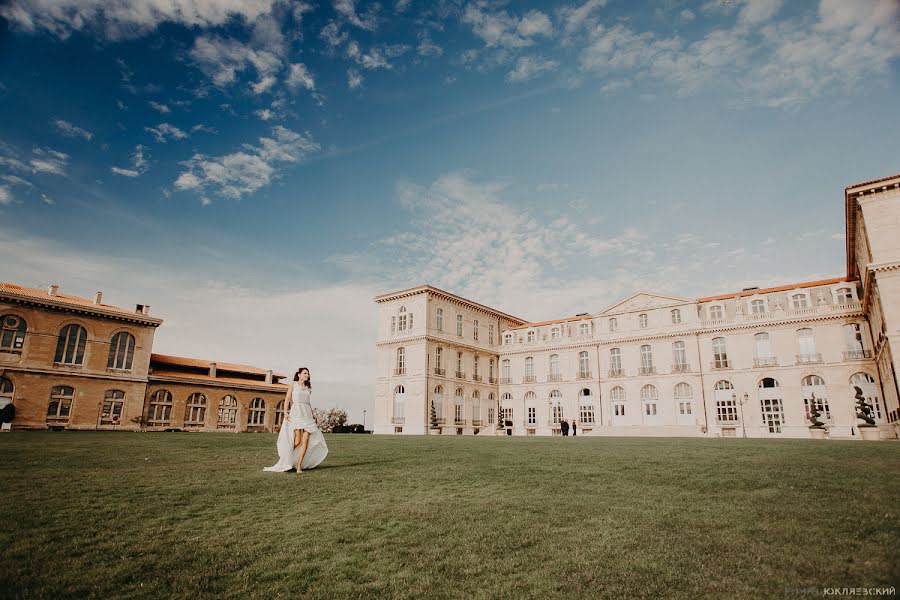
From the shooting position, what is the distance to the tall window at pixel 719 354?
39625mm

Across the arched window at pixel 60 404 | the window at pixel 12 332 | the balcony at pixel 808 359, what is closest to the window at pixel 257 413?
the arched window at pixel 60 404

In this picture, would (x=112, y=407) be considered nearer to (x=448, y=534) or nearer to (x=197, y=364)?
(x=197, y=364)

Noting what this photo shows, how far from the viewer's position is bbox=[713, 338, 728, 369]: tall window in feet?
130

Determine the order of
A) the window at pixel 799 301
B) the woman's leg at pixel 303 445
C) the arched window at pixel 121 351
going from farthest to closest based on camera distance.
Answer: the arched window at pixel 121 351, the window at pixel 799 301, the woman's leg at pixel 303 445

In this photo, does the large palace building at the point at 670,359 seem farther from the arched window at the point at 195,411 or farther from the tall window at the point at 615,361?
the arched window at the point at 195,411

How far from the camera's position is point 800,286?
1480 inches

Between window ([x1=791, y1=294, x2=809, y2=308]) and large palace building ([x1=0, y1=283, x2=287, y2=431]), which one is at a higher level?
window ([x1=791, y1=294, x2=809, y2=308])

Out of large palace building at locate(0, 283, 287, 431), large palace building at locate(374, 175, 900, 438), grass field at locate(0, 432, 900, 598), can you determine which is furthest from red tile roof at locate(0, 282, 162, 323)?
grass field at locate(0, 432, 900, 598)

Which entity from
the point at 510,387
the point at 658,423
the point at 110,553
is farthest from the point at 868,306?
the point at 110,553

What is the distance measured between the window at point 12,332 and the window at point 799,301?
58.1 m

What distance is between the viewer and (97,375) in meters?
37.3

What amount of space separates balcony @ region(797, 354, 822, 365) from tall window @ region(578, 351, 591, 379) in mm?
16623

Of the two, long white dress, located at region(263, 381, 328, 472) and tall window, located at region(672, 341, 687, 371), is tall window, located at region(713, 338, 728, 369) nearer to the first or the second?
tall window, located at region(672, 341, 687, 371)

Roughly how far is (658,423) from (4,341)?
50.6 meters
